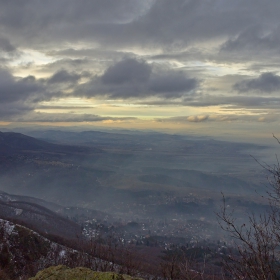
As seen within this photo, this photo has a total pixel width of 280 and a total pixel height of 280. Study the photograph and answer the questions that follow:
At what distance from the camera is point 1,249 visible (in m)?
39.5

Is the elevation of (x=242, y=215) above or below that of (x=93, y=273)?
below

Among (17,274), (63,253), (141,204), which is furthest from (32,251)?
(141,204)

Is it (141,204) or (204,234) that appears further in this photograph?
(141,204)

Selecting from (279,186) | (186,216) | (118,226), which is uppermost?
(279,186)

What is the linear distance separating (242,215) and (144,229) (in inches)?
2610

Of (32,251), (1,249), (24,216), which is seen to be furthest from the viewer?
(24,216)

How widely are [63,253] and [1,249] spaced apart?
908 cm

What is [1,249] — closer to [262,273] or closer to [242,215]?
[262,273]

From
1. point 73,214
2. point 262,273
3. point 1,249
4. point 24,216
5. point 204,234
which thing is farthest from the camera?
point 73,214

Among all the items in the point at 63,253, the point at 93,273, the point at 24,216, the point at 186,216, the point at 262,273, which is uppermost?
the point at 262,273

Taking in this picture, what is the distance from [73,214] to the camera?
149750 millimetres

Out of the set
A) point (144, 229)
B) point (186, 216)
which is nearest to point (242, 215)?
point (186, 216)

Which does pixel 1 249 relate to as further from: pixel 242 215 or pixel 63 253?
pixel 242 215

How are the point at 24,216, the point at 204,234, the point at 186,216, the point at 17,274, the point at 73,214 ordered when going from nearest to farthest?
the point at 17,274 → the point at 24,216 → the point at 204,234 → the point at 73,214 → the point at 186,216
